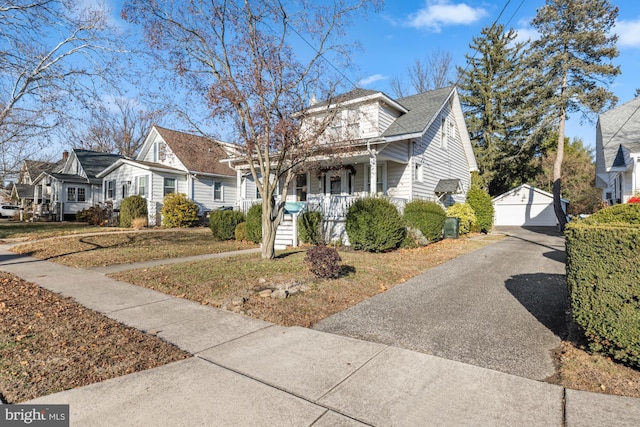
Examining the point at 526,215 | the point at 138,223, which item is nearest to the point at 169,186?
the point at 138,223

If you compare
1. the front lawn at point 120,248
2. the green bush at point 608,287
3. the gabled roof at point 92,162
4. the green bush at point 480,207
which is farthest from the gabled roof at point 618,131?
the gabled roof at point 92,162

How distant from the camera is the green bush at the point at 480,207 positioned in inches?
746

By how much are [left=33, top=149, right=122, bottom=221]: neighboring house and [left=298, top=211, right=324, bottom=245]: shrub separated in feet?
64.1

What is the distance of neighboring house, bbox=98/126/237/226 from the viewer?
68.6ft

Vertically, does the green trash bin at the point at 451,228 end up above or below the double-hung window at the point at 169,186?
below

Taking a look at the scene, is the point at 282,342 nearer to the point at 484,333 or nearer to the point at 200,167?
the point at 484,333

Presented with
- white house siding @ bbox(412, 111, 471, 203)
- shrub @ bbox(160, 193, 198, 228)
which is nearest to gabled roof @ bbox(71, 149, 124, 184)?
shrub @ bbox(160, 193, 198, 228)

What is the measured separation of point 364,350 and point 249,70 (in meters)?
7.34

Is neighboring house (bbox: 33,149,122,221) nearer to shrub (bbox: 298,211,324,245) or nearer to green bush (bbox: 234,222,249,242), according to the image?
green bush (bbox: 234,222,249,242)

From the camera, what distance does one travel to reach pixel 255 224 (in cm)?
1336

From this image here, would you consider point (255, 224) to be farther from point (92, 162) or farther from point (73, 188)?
point (92, 162)

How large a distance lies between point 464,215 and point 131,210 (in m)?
18.4

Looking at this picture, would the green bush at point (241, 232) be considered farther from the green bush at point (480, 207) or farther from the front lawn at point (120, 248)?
the green bush at point (480, 207)

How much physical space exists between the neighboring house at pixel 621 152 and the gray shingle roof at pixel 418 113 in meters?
7.68
